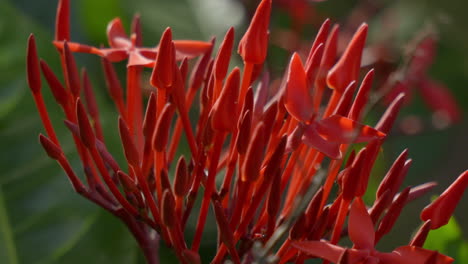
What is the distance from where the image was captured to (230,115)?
592 mm

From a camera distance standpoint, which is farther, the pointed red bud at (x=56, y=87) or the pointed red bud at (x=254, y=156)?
the pointed red bud at (x=56, y=87)

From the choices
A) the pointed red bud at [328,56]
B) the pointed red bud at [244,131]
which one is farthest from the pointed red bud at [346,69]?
the pointed red bud at [244,131]

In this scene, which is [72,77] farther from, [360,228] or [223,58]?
[360,228]

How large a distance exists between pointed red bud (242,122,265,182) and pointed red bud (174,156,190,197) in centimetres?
5

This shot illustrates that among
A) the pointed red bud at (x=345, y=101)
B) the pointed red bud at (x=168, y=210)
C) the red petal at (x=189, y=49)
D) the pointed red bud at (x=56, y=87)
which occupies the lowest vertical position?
the pointed red bud at (x=168, y=210)

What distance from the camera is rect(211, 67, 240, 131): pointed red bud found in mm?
578

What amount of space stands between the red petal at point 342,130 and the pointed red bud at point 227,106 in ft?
0.22

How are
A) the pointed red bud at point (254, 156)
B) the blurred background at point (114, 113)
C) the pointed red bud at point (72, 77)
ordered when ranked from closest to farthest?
the pointed red bud at point (254, 156) < the pointed red bud at point (72, 77) < the blurred background at point (114, 113)

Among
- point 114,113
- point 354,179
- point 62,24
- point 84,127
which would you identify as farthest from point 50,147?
point 114,113

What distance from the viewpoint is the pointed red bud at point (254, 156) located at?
56 cm

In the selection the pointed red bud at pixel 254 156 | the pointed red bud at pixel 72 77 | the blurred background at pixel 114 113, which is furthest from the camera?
the blurred background at pixel 114 113

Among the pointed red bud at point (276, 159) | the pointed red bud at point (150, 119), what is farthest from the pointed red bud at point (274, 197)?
the pointed red bud at point (150, 119)

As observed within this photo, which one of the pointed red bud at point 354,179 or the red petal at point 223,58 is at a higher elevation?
the red petal at point 223,58

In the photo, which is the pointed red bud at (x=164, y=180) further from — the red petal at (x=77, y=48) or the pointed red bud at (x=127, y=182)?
the red petal at (x=77, y=48)
